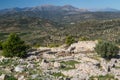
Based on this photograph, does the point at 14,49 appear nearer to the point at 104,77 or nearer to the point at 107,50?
the point at 107,50

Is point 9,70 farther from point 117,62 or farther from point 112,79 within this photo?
point 117,62

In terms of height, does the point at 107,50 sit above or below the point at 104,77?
below

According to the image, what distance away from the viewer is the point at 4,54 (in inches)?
1836

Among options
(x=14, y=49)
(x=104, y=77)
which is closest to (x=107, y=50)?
(x=104, y=77)

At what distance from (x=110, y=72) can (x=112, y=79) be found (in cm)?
278

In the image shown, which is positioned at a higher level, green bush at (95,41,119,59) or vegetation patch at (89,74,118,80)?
vegetation patch at (89,74,118,80)

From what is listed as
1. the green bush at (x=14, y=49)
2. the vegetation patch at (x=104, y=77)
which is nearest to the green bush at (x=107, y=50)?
the green bush at (x=14, y=49)

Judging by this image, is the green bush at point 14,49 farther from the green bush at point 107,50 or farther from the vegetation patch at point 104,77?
the vegetation patch at point 104,77

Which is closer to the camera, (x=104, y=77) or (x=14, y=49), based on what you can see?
(x=104, y=77)

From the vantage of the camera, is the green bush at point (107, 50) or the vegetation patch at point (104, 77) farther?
the green bush at point (107, 50)

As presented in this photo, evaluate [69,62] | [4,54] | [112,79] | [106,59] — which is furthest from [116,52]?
[4,54]

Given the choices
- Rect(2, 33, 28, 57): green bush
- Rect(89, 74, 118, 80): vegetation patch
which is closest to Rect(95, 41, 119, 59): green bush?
Rect(2, 33, 28, 57): green bush

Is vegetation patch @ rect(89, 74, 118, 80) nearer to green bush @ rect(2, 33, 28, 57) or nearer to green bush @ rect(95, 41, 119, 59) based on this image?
green bush @ rect(95, 41, 119, 59)

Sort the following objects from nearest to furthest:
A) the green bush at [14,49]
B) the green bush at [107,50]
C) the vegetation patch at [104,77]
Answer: the vegetation patch at [104,77] < the green bush at [107,50] < the green bush at [14,49]
